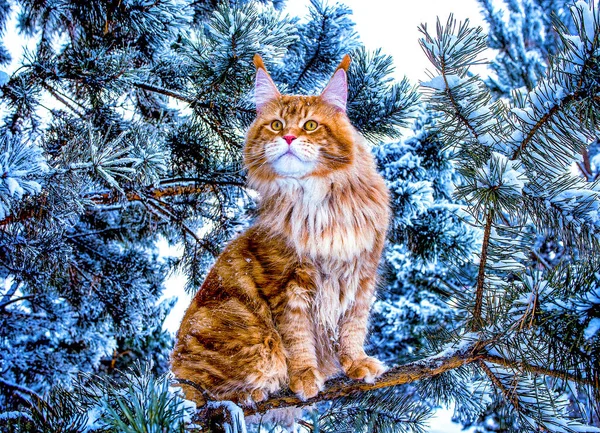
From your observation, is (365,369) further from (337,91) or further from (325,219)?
(337,91)

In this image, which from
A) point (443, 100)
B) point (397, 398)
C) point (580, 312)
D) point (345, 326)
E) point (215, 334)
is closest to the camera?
point (580, 312)

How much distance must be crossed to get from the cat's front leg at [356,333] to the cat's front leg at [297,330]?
10 centimetres

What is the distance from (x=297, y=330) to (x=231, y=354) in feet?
0.74

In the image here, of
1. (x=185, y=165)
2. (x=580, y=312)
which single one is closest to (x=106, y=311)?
(x=185, y=165)

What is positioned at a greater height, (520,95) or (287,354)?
(520,95)

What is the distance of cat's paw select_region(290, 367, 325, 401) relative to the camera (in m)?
1.35

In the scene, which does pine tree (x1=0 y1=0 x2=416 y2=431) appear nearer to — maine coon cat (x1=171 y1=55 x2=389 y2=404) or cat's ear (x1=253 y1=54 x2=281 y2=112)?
cat's ear (x1=253 y1=54 x2=281 y2=112)

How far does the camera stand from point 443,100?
3.78 ft

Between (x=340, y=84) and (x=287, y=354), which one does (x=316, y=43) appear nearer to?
(x=340, y=84)

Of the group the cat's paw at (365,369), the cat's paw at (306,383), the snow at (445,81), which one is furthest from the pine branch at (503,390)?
the snow at (445,81)

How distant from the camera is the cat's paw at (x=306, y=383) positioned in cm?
135

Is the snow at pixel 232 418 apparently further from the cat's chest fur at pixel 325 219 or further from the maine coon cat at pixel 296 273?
the cat's chest fur at pixel 325 219

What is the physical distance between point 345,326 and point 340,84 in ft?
2.86

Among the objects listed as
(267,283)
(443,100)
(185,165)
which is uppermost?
(185,165)
